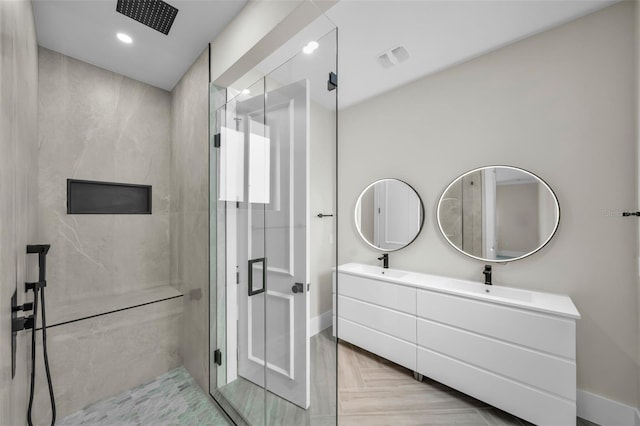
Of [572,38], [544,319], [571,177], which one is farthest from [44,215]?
[572,38]

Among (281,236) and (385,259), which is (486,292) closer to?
(385,259)

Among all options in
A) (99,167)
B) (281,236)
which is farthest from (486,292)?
(99,167)

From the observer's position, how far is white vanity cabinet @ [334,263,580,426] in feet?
4.87

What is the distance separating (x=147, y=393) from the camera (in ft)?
6.03

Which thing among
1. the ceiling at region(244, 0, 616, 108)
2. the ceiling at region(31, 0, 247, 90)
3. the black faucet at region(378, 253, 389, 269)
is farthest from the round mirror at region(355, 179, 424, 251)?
the ceiling at region(31, 0, 247, 90)

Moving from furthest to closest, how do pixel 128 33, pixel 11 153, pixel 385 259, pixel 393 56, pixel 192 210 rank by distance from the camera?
pixel 385 259, pixel 393 56, pixel 192 210, pixel 128 33, pixel 11 153

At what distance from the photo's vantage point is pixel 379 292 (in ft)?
7.36

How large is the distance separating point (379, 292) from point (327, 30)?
1978 millimetres

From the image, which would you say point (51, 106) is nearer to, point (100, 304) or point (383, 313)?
point (100, 304)

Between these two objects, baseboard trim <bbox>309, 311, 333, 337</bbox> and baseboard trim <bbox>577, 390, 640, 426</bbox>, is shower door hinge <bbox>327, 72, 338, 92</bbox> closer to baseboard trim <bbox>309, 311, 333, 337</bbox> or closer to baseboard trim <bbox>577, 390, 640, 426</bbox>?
baseboard trim <bbox>309, 311, 333, 337</bbox>

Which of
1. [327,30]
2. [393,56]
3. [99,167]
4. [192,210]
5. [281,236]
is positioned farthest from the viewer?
[393,56]

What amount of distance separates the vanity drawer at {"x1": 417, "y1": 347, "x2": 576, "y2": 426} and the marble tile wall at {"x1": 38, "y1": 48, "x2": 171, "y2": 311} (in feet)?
7.67

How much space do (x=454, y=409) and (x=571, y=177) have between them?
6.01ft

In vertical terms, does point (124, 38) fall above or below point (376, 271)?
above
